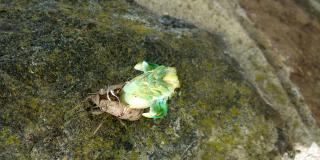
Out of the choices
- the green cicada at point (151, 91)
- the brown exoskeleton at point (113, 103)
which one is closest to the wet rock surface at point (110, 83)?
the brown exoskeleton at point (113, 103)

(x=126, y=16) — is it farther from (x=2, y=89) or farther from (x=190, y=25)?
(x=2, y=89)

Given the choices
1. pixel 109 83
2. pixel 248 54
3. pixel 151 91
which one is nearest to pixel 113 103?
pixel 151 91

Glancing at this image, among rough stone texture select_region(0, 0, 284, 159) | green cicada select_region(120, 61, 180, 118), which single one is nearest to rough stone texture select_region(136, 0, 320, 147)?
rough stone texture select_region(0, 0, 284, 159)

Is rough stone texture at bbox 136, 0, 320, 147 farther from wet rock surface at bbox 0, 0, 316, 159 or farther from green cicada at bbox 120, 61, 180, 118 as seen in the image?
green cicada at bbox 120, 61, 180, 118

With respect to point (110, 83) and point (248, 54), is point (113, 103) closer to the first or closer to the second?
point (110, 83)

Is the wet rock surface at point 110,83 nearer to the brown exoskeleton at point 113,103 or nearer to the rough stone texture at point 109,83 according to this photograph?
the rough stone texture at point 109,83

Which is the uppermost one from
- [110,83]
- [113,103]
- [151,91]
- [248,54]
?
[151,91]

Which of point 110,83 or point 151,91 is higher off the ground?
point 151,91

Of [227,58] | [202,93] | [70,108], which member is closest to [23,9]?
[70,108]
